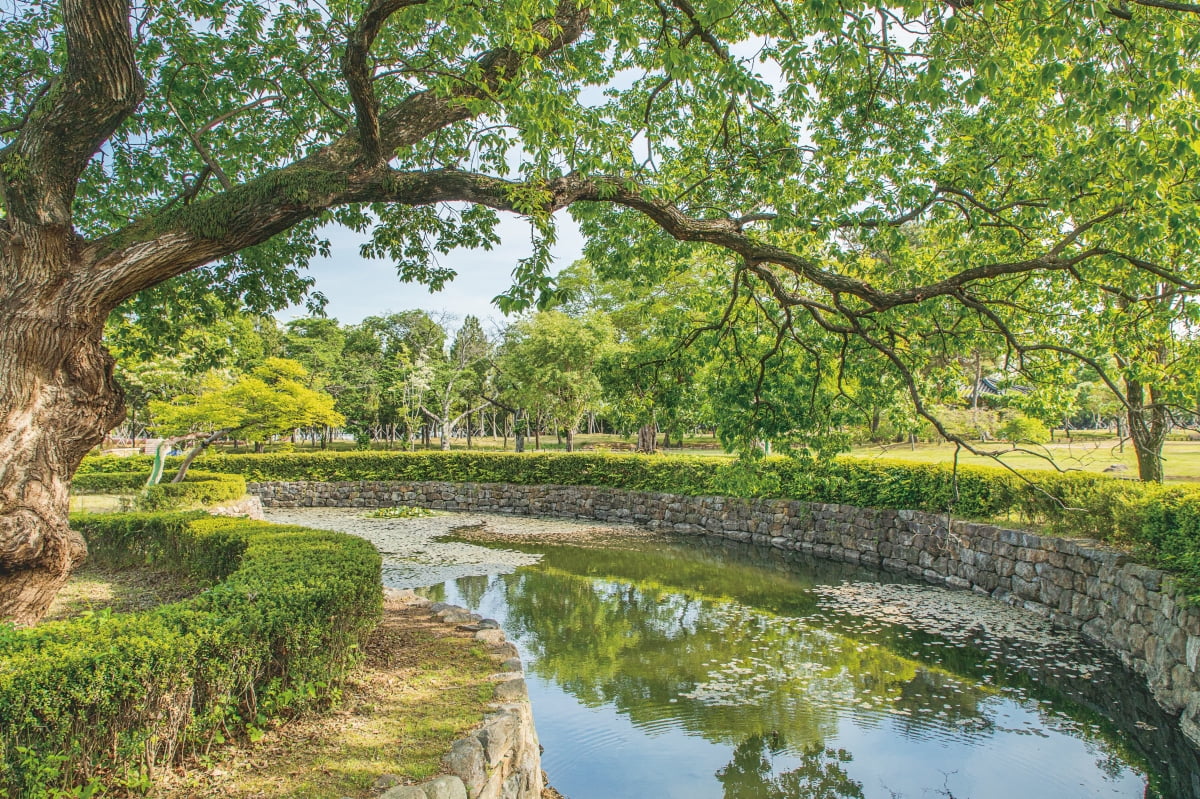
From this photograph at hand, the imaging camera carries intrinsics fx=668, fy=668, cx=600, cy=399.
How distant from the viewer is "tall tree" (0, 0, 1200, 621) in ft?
14.5

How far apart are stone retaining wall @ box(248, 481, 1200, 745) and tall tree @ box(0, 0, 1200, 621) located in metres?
3.30

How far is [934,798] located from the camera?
4707 mm

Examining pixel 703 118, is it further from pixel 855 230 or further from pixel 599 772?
pixel 599 772

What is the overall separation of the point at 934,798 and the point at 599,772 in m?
2.39

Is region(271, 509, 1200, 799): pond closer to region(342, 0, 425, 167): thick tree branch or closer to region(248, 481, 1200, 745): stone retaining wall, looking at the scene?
region(248, 481, 1200, 745): stone retaining wall

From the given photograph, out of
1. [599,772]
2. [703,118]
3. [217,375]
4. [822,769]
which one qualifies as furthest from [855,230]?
[217,375]

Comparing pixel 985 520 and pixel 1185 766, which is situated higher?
pixel 985 520

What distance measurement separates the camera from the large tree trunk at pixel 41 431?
4.35m

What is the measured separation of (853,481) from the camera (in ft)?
43.5

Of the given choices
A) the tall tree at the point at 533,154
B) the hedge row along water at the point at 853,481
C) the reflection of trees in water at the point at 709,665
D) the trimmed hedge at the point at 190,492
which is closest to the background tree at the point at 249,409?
the hedge row along water at the point at 853,481

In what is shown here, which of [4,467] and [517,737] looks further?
[4,467]

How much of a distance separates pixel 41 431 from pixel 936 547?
11.8m

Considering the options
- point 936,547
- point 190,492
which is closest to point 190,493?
point 190,492

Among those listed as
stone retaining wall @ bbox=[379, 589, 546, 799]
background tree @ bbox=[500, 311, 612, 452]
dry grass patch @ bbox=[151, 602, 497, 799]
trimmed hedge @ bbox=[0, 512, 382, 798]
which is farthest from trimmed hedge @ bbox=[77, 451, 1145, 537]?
background tree @ bbox=[500, 311, 612, 452]
